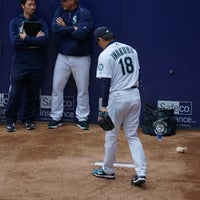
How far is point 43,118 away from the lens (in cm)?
995

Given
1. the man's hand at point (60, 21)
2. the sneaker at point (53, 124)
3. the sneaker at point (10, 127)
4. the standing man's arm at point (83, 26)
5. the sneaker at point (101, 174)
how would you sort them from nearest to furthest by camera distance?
the sneaker at point (101, 174), the standing man's arm at point (83, 26), the man's hand at point (60, 21), the sneaker at point (10, 127), the sneaker at point (53, 124)

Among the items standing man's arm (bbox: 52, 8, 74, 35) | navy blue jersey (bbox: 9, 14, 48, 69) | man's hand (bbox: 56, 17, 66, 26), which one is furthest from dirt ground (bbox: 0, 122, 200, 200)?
man's hand (bbox: 56, 17, 66, 26)

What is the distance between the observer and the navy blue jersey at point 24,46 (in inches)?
356

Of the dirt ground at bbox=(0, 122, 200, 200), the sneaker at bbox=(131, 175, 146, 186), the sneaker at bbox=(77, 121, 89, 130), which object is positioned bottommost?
the dirt ground at bbox=(0, 122, 200, 200)

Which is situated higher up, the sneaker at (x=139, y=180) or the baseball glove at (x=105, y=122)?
the baseball glove at (x=105, y=122)

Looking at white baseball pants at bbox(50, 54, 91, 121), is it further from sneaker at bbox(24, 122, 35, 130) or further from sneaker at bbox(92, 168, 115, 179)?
sneaker at bbox(92, 168, 115, 179)

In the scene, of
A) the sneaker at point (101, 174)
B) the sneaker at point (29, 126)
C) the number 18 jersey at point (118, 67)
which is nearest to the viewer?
the number 18 jersey at point (118, 67)

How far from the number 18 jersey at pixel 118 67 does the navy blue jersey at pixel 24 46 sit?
286 cm

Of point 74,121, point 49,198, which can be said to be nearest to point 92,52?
point 74,121

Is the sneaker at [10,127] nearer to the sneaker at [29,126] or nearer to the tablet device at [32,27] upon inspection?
the sneaker at [29,126]

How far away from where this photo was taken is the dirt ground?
21.1 feet

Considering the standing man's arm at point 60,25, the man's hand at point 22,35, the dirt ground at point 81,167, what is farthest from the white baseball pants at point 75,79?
the man's hand at point 22,35

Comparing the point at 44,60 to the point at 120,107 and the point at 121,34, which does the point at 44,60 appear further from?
the point at 120,107

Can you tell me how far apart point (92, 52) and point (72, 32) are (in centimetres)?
78
